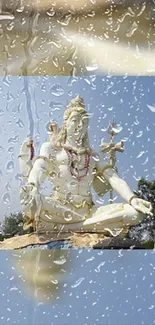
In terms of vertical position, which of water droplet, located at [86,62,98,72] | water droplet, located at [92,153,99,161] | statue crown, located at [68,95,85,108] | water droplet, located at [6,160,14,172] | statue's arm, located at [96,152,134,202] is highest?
water droplet, located at [86,62,98,72]

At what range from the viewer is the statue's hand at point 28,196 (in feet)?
4.82

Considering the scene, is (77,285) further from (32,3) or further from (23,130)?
(32,3)

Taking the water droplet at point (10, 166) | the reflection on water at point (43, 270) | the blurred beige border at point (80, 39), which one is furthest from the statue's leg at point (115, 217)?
the blurred beige border at point (80, 39)

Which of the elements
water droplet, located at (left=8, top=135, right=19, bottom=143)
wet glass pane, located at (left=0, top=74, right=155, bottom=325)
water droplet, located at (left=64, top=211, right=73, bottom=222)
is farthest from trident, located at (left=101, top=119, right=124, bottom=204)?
water droplet, located at (left=8, top=135, right=19, bottom=143)

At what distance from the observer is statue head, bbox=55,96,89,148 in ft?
4.88

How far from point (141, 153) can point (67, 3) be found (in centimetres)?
41

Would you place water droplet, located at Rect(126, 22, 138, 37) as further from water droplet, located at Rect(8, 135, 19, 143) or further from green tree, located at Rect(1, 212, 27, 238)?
green tree, located at Rect(1, 212, 27, 238)

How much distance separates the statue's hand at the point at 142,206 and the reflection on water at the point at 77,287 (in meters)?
0.10

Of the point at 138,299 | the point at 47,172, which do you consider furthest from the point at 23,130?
the point at 138,299

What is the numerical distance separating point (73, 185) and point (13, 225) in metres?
0.17

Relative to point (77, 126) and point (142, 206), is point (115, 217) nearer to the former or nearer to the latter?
point (142, 206)

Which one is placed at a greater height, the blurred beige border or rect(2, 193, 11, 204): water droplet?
the blurred beige border

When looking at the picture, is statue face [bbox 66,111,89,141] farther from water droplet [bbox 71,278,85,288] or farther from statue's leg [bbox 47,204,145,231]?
water droplet [bbox 71,278,85,288]

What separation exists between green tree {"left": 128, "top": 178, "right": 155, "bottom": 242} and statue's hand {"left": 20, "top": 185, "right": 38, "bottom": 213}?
24 cm
